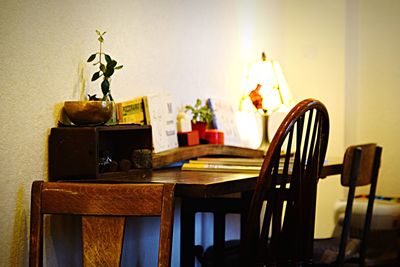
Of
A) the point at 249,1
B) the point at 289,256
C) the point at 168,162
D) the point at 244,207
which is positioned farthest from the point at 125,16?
the point at 249,1

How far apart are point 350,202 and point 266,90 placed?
80 cm

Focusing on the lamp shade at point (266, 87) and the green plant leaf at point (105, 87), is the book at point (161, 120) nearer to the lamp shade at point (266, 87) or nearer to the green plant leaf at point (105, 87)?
the green plant leaf at point (105, 87)

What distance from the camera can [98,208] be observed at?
68.9 inches

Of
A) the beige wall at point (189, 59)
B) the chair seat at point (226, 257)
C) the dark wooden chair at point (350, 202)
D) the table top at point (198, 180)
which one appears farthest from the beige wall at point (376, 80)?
the table top at point (198, 180)

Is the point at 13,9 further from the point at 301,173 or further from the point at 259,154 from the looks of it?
the point at 259,154

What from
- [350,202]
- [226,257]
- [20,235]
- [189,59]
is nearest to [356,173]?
[350,202]

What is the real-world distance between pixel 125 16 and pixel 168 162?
1.86 feet

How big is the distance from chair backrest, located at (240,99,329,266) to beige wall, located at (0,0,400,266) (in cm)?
67

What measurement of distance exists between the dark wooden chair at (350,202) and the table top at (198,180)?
0.63 metres

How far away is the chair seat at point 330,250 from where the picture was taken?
104 inches

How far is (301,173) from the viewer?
6.81ft

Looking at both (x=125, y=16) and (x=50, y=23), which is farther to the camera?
(x=125, y=16)

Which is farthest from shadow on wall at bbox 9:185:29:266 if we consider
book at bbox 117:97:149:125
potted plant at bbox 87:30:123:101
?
book at bbox 117:97:149:125

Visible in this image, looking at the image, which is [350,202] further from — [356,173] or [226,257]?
[226,257]
